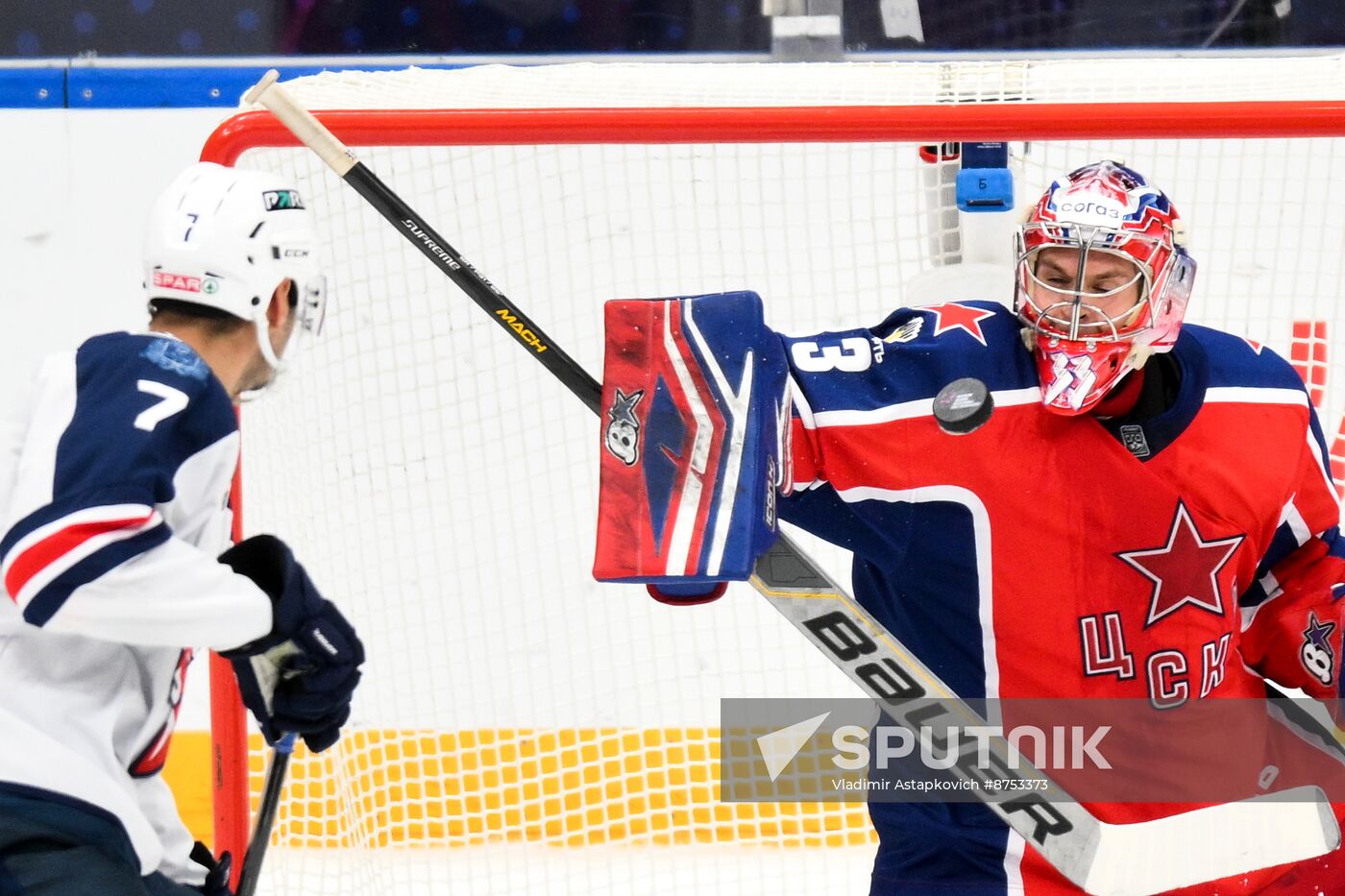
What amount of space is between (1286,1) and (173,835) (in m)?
2.56

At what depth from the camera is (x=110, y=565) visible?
4.62 feet

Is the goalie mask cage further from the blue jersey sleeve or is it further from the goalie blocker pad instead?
the blue jersey sleeve

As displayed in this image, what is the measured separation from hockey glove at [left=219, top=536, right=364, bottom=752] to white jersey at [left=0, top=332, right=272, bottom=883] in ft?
0.23

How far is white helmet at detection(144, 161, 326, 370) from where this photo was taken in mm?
1624

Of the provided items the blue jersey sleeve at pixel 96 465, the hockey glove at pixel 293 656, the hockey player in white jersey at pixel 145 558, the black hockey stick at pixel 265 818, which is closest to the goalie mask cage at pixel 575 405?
the black hockey stick at pixel 265 818

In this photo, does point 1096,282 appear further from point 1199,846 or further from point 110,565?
point 110,565

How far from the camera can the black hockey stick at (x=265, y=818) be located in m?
2.04

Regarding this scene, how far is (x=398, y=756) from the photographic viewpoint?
2734 millimetres

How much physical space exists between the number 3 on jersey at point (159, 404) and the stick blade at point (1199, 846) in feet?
3.97

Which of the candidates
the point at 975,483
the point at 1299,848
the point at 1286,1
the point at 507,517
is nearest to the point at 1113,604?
the point at 975,483

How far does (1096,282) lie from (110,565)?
44.4 inches

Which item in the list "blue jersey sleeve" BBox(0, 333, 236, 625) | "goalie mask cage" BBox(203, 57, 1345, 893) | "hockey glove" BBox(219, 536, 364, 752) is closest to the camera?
"blue jersey sleeve" BBox(0, 333, 236, 625)

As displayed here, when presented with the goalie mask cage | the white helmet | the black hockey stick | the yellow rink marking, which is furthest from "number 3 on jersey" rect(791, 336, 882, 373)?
the yellow rink marking

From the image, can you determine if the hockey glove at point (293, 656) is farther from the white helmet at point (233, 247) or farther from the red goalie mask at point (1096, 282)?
the red goalie mask at point (1096, 282)
